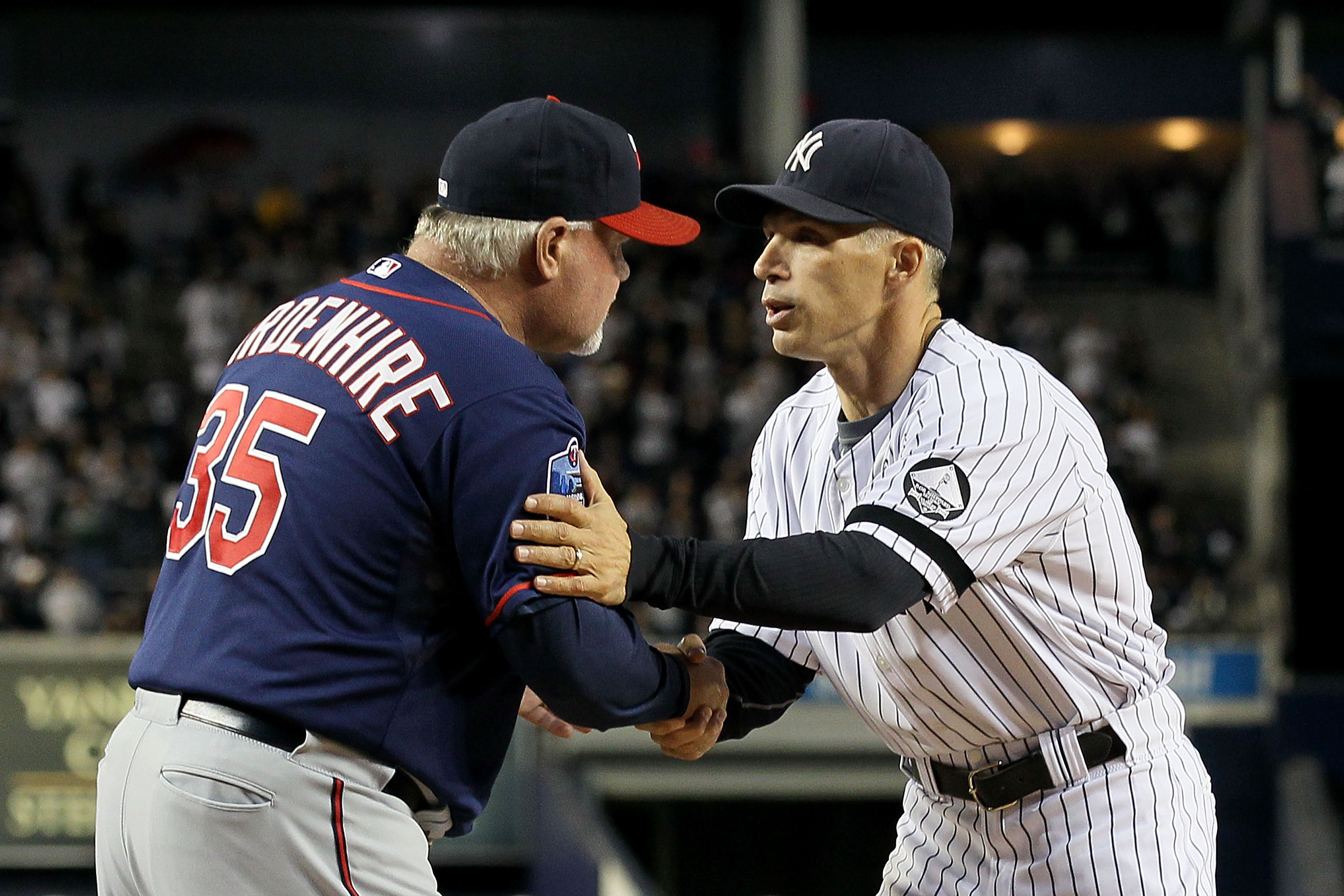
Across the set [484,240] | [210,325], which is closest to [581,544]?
[484,240]

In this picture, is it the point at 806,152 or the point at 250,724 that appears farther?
the point at 806,152

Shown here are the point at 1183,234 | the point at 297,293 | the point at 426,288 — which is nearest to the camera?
the point at 426,288

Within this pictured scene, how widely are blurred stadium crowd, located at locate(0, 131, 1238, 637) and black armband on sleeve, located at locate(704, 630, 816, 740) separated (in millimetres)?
8678

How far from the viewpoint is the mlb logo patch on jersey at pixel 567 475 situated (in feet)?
9.06

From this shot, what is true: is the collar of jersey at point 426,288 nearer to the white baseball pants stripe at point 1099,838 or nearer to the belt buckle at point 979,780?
the belt buckle at point 979,780

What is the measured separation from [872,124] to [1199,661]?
10.2m

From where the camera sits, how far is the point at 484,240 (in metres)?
2.96

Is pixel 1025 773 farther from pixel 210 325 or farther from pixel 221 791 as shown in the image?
pixel 210 325

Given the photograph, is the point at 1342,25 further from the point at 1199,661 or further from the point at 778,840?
the point at 778,840

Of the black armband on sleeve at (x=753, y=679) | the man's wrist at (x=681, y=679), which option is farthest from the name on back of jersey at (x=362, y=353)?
the black armband on sleeve at (x=753, y=679)

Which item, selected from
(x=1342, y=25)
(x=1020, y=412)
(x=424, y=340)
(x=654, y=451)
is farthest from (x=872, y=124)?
(x=1342, y=25)

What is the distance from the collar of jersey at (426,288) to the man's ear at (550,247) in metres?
0.12

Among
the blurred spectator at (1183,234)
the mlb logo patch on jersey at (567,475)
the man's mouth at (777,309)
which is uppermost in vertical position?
the blurred spectator at (1183,234)

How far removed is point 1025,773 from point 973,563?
0.53 meters
